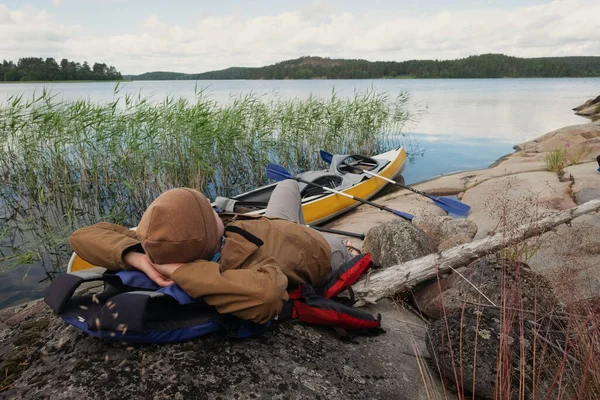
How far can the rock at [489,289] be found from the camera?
2.57 meters

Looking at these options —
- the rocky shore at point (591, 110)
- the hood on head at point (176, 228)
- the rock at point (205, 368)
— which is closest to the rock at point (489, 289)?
the rock at point (205, 368)

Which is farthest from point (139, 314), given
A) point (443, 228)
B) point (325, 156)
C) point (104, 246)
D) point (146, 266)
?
point (325, 156)

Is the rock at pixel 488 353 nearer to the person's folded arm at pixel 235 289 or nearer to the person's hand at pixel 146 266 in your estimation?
the person's folded arm at pixel 235 289

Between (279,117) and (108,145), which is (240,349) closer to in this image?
(108,145)

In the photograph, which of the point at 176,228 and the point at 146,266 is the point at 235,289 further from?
the point at 146,266

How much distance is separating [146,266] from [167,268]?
7.9 inches

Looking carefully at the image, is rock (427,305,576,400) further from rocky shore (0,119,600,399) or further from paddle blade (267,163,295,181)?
paddle blade (267,163,295,181)

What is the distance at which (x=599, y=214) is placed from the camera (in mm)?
5090

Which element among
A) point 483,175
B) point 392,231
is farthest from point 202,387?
point 483,175

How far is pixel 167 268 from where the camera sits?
2.02 metres

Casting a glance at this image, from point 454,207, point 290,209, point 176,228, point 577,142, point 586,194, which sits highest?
point 176,228

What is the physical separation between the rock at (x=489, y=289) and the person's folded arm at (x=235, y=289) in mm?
1228

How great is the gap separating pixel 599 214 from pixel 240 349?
4961 mm

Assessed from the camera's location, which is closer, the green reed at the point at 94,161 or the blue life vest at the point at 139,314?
the blue life vest at the point at 139,314
